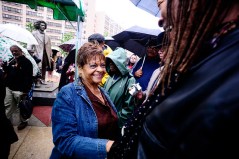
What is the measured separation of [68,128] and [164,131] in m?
1.17

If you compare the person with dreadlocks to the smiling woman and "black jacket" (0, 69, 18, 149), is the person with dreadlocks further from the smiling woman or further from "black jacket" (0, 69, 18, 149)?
"black jacket" (0, 69, 18, 149)

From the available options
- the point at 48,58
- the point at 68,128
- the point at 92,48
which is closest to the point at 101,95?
the point at 92,48

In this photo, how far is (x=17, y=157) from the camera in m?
3.94

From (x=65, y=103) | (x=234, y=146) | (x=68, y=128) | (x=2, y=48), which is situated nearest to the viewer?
(x=234, y=146)

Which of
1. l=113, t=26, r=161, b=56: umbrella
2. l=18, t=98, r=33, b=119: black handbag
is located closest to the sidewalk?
l=18, t=98, r=33, b=119: black handbag

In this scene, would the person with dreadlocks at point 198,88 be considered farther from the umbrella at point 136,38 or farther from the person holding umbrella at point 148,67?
the umbrella at point 136,38

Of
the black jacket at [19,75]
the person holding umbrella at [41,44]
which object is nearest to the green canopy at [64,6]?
the black jacket at [19,75]

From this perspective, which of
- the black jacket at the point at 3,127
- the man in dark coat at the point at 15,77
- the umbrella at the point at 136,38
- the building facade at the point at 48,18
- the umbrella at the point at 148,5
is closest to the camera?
the black jacket at the point at 3,127

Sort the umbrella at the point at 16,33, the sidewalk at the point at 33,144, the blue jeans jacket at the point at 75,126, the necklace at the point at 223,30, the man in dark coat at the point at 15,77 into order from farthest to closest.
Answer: the umbrella at the point at 16,33, the man in dark coat at the point at 15,77, the sidewalk at the point at 33,144, the blue jeans jacket at the point at 75,126, the necklace at the point at 223,30

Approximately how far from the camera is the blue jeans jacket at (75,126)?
148cm

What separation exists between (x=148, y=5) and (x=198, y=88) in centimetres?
427

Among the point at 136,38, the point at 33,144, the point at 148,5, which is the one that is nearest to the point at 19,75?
the point at 33,144

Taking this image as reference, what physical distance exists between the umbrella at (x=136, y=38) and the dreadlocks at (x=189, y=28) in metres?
5.76

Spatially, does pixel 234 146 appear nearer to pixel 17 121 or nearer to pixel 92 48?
pixel 92 48
